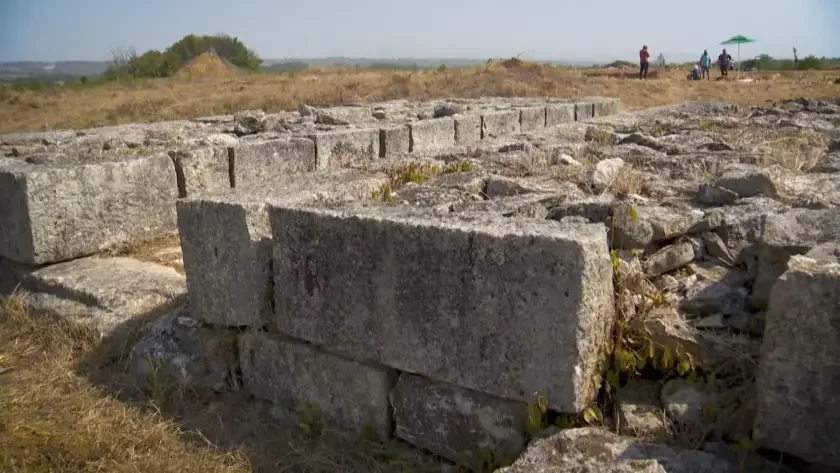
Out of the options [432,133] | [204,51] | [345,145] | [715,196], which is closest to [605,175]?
[715,196]

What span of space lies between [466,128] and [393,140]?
61.2 inches

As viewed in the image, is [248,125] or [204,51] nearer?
[248,125]

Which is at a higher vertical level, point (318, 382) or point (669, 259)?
point (669, 259)

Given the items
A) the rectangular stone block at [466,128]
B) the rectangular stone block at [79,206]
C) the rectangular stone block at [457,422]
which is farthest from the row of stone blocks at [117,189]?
the rectangular stone block at [466,128]

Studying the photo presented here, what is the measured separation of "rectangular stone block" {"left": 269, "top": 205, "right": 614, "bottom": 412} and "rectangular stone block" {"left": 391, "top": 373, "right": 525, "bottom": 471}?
0.26 feet

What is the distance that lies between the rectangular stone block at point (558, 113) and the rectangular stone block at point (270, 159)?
4633 millimetres

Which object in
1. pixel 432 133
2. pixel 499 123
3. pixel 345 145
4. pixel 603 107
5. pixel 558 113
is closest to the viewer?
pixel 345 145

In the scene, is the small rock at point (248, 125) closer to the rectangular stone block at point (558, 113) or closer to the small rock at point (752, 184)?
the rectangular stone block at point (558, 113)

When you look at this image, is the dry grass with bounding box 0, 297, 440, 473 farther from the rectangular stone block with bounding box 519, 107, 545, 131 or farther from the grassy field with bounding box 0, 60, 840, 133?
the grassy field with bounding box 0, 60, 840, 133

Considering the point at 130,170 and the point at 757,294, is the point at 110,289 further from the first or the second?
the point at 757,294

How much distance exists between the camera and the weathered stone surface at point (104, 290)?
415 centimetres

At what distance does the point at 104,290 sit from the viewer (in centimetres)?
424

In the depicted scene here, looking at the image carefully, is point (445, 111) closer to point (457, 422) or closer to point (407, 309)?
point (407, 309)

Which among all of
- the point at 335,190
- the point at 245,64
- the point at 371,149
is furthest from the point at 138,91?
the point at 245,64
